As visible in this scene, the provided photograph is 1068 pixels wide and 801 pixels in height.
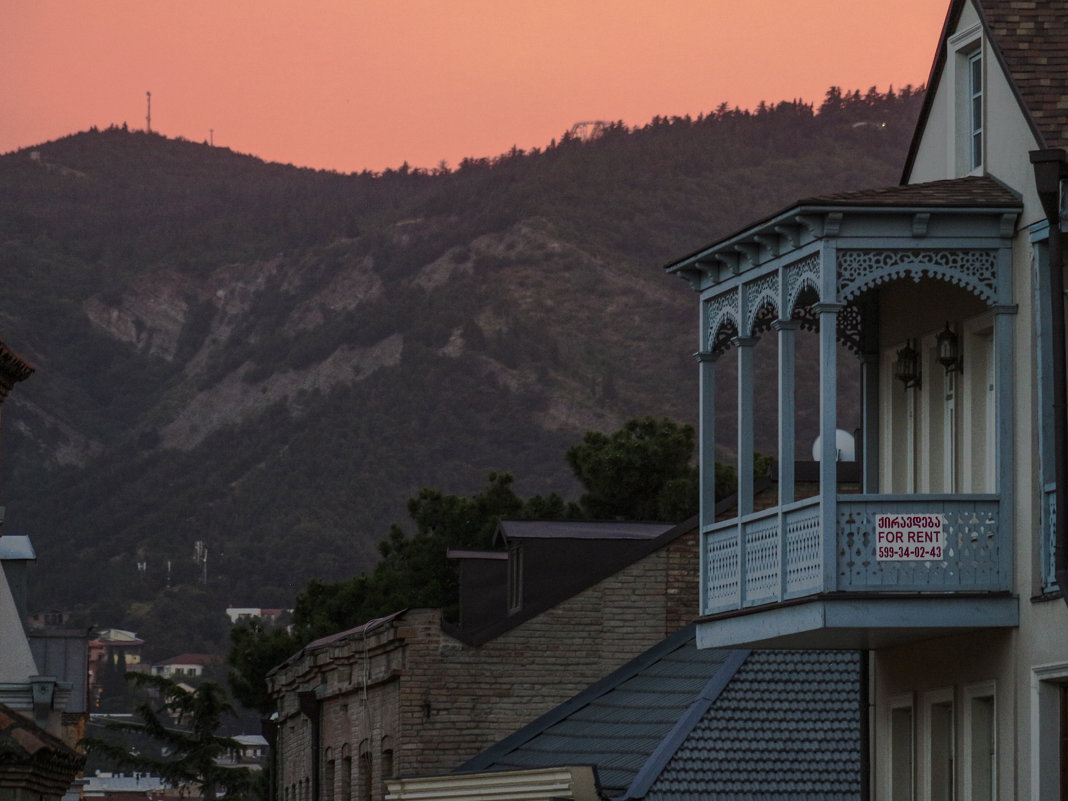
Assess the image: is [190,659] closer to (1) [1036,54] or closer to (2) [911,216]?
(1) [1036,54]

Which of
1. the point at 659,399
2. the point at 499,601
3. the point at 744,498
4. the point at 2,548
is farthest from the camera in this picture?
the point at 659,399

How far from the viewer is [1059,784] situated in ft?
55.8

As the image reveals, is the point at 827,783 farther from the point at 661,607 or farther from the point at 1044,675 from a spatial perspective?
the point at 1044,675

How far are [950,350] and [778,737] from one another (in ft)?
29.3

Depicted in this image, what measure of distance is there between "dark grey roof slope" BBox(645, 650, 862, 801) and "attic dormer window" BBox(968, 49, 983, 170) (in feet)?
29.7

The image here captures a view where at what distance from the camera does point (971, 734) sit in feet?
61.5

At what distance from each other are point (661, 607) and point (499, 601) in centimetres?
380

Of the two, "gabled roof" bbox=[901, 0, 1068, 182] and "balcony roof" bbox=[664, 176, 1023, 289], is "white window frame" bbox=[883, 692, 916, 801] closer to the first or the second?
"balcony roof" bbox=[664, 176, 1023, 289]

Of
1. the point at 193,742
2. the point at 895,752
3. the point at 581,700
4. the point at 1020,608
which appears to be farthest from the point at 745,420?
the point at 193,742

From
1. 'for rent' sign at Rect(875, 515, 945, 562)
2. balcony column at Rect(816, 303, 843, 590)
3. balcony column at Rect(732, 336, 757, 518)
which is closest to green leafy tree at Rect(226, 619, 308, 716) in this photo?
balcony column at Rect(732, 336, 757, 518)

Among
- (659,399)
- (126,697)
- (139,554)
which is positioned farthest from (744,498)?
(139,554)

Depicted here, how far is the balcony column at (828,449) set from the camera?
17.8 m

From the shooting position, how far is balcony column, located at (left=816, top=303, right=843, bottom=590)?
17.8 m

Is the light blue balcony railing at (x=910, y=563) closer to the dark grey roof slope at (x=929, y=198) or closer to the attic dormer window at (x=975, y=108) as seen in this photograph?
the dark grey roof slope at (x=929, y=198)
